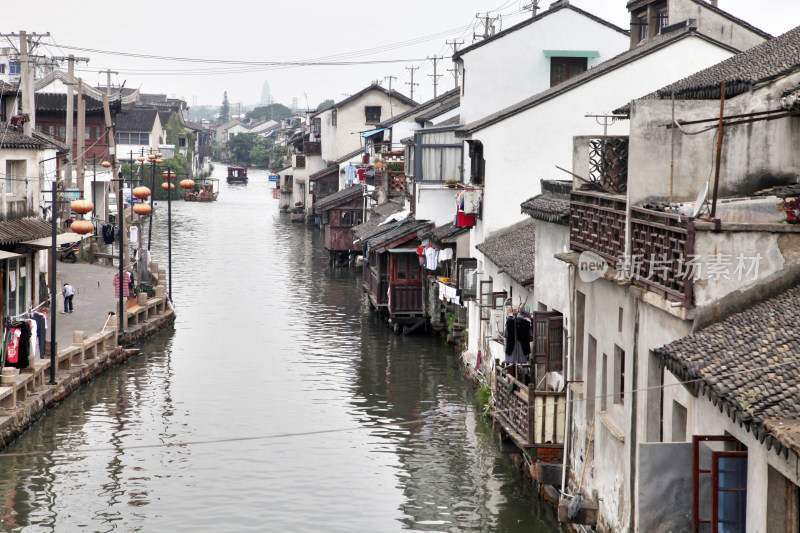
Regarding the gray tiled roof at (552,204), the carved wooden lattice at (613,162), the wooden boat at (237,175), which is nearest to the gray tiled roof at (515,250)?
the gray tiled roof at (552,204)

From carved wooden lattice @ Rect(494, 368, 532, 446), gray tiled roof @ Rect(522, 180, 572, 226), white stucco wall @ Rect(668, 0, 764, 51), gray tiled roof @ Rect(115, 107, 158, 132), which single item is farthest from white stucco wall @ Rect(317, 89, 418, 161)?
carved wooden lattice @ Rect(494, 368, 532, 446)

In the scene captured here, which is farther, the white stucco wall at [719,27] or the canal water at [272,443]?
the white stucco wall at [719,27]

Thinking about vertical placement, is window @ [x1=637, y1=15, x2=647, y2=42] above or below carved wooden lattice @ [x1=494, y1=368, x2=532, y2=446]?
above

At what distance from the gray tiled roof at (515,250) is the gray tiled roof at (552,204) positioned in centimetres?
171

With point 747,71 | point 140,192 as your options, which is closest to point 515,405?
point 747,71

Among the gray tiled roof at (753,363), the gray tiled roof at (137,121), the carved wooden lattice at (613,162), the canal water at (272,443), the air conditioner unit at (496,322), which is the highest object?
the gray tiled roof at (137,121)

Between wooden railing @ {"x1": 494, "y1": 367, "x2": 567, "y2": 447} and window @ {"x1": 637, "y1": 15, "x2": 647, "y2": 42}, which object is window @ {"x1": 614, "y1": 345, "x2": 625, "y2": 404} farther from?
window @ {"x1": 637, "y1": 15, "x2": 647, "y2": 42}

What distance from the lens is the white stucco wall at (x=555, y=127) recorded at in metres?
30.1

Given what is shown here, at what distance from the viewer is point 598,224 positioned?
17.4m

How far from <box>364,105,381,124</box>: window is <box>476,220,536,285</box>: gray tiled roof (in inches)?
2114

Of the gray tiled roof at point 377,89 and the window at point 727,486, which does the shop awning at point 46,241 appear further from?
the gray tiled roof at point 377,89

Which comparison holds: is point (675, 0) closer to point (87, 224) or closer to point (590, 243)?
point (590, 243)

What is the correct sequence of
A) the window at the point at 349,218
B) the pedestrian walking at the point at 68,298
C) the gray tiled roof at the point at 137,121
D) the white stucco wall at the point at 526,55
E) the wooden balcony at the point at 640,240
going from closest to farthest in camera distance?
the wooden balcony at the point at 640,240
the white stucco wall at the point at 526,55
the pedestrian walking at the point at 68,298
the window at the point at 349,218
the gray tiled roof at the point at 137,121

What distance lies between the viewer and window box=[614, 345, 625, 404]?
1716 centimetres
